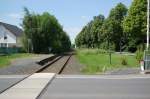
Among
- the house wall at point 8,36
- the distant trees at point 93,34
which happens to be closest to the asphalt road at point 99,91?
the house wall at point 8,36

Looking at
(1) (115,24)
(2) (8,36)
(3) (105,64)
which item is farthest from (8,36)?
(3) (105,64)

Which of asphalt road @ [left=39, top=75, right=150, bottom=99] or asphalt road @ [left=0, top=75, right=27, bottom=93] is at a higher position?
asphalt road @ [left=0, top=75, right=27, bottom=93]

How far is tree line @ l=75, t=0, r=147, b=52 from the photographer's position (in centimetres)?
7869

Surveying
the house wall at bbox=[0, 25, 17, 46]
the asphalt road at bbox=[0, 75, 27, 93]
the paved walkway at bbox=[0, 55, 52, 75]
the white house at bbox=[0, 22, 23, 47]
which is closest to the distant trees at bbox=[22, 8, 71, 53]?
the white house at bbox=[0, 22, 23, 47]

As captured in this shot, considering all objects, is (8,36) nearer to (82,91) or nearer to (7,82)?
(7,82)

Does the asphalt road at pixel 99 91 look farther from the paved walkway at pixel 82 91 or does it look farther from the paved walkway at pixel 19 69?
the paved walkway at pixel 19 69

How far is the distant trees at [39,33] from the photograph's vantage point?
322ft

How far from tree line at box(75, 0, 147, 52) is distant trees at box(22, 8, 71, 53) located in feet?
45.6

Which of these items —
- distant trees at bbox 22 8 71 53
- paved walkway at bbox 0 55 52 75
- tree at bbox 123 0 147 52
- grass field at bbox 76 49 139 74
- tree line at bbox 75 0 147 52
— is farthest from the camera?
distant trees at bbox 22 8 71 53

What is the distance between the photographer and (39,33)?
101375 millimetres

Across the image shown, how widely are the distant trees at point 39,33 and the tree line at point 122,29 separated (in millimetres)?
13894

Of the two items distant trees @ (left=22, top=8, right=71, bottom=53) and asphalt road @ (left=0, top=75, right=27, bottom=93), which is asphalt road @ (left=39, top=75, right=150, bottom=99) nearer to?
asphalt road @ (left=0, top=75, right=27, bottom=93)

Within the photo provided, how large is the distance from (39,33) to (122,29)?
20.0 metres

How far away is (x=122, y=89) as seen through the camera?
17.2m
